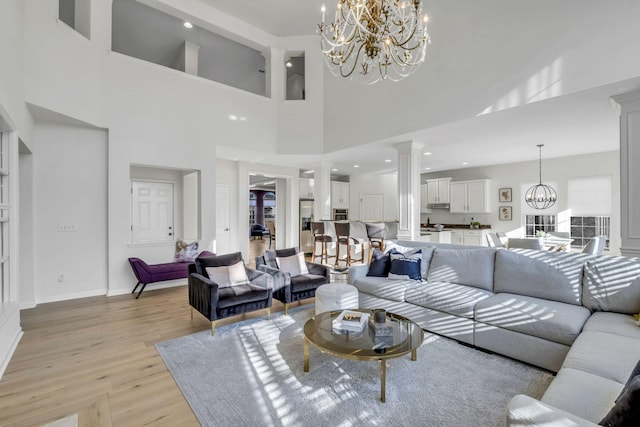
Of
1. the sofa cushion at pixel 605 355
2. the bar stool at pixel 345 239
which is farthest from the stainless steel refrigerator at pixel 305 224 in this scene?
the sofa cushion at pixel 605 355

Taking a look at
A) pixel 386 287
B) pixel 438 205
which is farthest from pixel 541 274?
pixel 438 205

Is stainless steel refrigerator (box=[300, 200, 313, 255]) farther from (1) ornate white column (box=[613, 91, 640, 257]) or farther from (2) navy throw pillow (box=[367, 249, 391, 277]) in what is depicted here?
(1) ornate white column (box=[613, 91, 640, 257])

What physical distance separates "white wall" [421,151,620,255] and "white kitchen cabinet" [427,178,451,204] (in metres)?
0.35

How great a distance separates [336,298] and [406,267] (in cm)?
104

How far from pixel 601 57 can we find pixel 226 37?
6.19 meters

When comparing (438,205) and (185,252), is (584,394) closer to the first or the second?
(185,252)

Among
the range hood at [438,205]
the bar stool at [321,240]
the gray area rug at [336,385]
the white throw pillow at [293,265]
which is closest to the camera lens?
the gray area rug at [336,385]

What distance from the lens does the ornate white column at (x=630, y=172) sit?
3229 mm

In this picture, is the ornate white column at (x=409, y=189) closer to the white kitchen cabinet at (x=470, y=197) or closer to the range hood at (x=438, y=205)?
the white kitchen cabinet at (x=470, y=197)

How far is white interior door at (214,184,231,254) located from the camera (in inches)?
297

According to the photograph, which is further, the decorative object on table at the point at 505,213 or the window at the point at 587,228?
the decorative object on table at the point at 505,213

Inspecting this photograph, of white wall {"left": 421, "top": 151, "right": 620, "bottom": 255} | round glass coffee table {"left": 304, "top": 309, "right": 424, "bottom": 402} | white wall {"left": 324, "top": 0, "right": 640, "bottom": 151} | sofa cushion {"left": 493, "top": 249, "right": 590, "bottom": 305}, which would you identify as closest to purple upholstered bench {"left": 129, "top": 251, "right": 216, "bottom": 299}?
round glass coffee table {"left": 304, "top": 309, "right": 424, "bottom": 402}

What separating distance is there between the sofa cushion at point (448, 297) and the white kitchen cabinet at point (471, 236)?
4826 mm

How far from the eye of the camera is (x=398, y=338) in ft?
7.79
